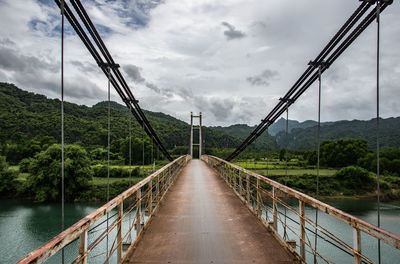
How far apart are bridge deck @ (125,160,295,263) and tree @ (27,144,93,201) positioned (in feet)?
73.6

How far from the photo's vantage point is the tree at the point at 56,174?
23.5 meters

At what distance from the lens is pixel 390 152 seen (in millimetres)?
41281

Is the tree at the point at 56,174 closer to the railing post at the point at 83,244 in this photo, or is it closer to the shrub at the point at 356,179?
the railing post at the point at 83,244

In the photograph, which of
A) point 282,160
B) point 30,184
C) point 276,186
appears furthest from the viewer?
point 282,160

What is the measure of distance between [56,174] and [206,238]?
24.3m

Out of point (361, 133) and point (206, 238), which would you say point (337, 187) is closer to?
point (206, 238)

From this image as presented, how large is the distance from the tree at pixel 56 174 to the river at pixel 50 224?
52.0 inches

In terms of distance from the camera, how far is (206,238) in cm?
340

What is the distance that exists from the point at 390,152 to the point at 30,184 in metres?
50.3

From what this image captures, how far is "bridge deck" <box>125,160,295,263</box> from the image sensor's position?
2.75m

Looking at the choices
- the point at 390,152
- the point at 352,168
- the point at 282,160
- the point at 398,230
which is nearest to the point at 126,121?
the point at 282,160

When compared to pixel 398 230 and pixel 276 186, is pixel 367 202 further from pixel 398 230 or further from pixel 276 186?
pixel 276 186

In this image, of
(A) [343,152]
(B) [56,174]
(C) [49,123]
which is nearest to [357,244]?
(B) [56,174]

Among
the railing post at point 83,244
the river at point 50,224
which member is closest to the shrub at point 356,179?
the river at point 50,224
